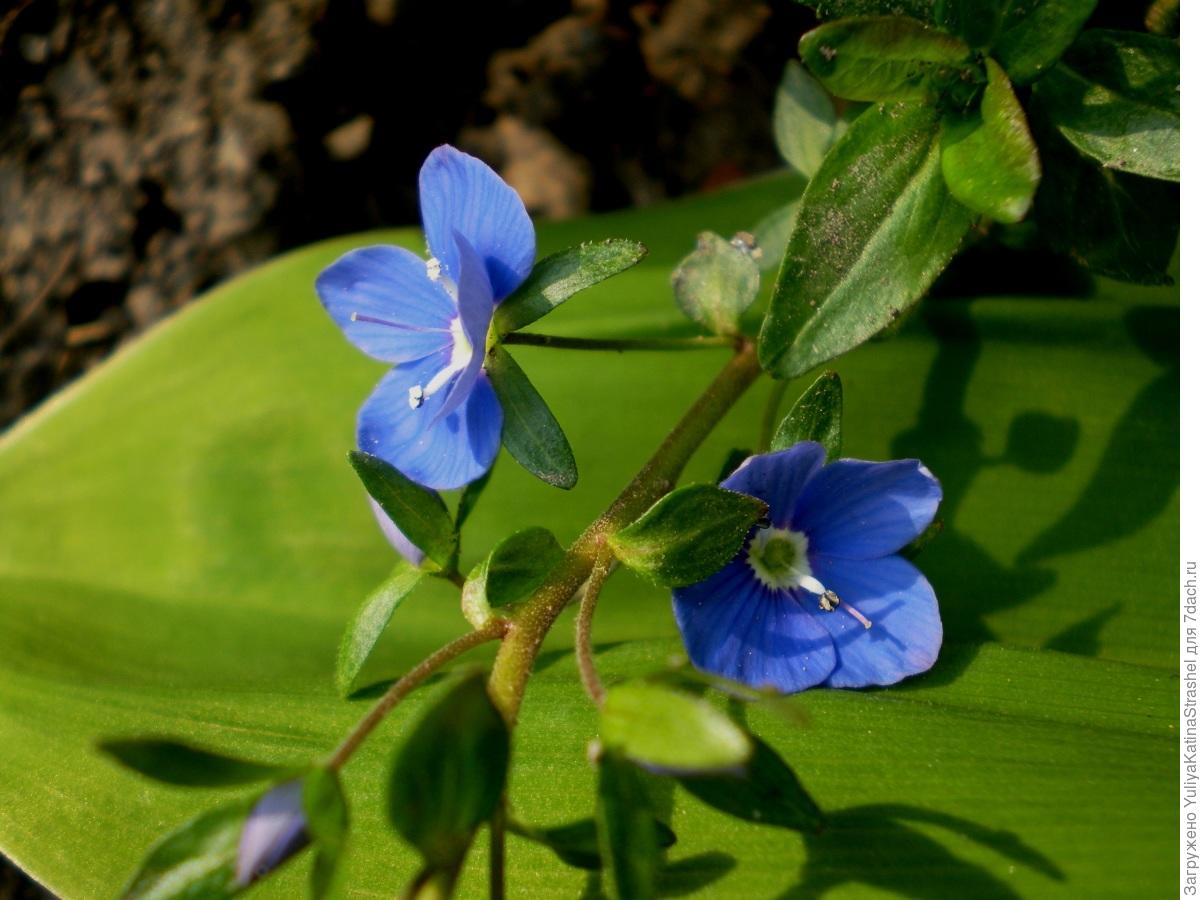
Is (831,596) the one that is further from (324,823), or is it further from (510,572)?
(324,823)

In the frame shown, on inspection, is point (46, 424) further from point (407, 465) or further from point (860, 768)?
point (860, 768)

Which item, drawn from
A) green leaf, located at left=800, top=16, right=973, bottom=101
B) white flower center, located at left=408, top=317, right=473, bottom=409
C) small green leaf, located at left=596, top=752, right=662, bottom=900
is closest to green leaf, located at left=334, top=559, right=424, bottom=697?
white flower center, located at left=408, top=317, right=473, bottom=409

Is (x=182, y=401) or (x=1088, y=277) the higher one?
(x=182, y=401)

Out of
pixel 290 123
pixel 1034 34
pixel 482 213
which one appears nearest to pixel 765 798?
pixel 482 213

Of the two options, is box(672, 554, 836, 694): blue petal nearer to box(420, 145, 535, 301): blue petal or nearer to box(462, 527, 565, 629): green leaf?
box(462, 527, 565, 629): green leaf

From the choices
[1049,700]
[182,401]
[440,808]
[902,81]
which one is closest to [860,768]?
[1049,700]

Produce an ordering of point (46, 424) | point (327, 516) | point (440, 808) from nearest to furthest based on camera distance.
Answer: point (440, 808), point (327, 516), point (46, 424)
